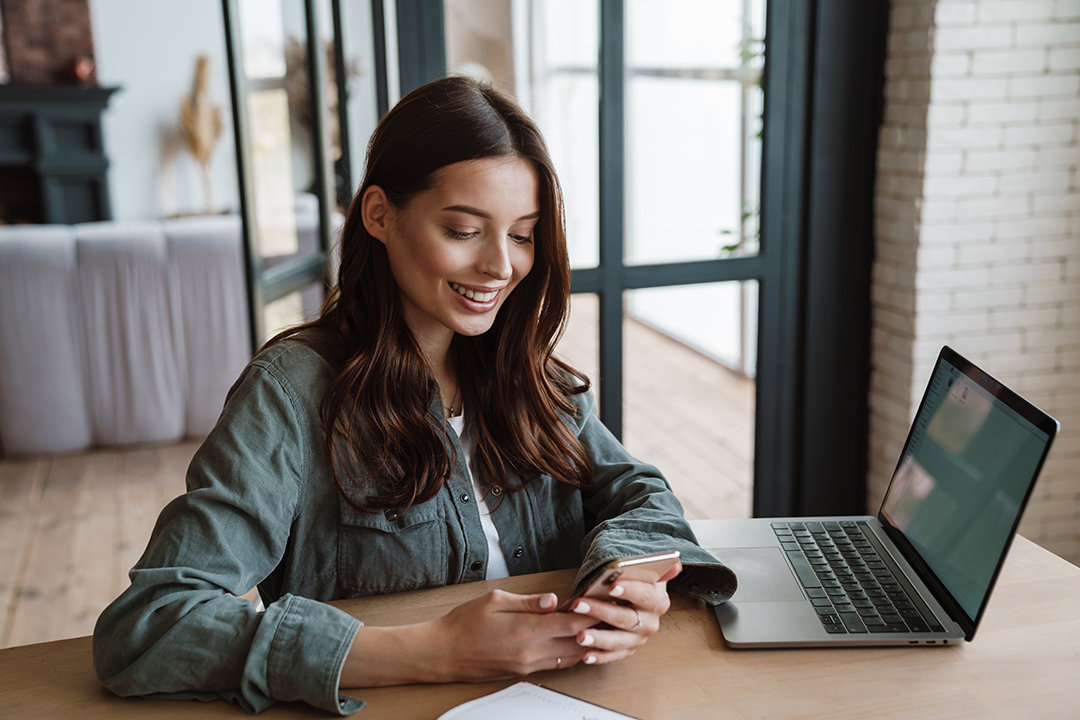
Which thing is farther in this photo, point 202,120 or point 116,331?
point 202,120

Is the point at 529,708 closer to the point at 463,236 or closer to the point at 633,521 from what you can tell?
the point at 633,521

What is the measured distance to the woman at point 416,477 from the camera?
3.27ft

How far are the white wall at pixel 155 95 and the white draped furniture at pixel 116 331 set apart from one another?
12.0 ft

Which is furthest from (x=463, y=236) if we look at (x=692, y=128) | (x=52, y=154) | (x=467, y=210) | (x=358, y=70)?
(x=52, y=154)

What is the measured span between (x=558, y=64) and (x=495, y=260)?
9.05ft

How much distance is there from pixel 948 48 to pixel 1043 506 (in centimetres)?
125

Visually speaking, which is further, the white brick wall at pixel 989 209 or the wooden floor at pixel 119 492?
the wooden floor at pixel 119 492

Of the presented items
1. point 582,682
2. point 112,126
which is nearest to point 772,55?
point 582,682

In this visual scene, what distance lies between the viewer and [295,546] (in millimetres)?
1231

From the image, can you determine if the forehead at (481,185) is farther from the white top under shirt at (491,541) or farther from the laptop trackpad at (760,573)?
the laptop trackpad at (760,573)

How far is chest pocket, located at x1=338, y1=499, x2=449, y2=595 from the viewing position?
1247mm

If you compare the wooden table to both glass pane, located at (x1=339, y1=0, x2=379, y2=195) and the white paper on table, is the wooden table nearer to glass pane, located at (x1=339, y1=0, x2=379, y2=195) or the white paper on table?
the white paper on table

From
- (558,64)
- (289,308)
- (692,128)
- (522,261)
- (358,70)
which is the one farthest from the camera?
(358,70)

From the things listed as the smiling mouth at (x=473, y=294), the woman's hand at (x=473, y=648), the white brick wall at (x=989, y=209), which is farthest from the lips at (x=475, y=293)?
the white brick wall at (x=989, y=209)
